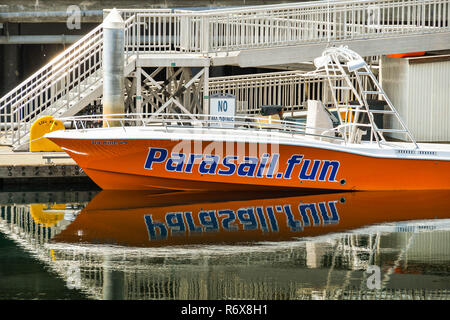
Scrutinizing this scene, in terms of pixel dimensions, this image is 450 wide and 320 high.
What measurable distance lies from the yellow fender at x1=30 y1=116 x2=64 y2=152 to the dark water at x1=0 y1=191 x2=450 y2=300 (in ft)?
4.50

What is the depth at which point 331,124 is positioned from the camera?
57.1 feet

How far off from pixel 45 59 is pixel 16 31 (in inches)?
58.1

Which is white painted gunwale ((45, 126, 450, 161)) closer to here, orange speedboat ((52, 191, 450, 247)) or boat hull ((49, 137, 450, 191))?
boat hull ((49, 137, 450, 191))

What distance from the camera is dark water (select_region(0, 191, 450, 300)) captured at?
11.4m

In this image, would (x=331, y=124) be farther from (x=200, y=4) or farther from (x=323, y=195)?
(x=200, y=4)

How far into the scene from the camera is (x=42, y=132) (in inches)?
727

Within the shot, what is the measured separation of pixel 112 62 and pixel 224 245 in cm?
648

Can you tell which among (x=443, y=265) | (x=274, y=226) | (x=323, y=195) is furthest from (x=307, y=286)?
(x=323, y=195)

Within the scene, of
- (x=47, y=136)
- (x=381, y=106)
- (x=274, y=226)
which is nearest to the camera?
(x=274, y=226)

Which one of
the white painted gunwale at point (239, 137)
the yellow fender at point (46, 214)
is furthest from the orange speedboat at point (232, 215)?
the white painted gunwale at point (239, 137)

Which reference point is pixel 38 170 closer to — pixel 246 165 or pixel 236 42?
pixel 246 165

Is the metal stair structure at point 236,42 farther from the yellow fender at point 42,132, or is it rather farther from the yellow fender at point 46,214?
the yellow fender at point 46,214

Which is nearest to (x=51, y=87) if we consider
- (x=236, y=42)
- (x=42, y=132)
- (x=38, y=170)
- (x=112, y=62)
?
(x=42, y=132)

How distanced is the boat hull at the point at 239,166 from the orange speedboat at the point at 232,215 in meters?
0.21
